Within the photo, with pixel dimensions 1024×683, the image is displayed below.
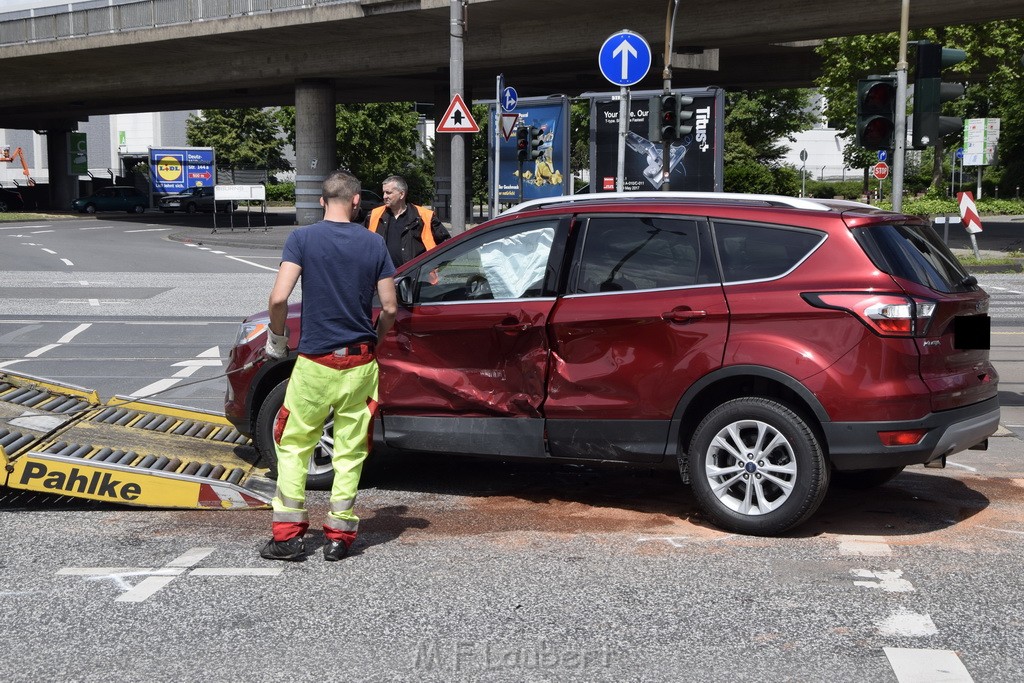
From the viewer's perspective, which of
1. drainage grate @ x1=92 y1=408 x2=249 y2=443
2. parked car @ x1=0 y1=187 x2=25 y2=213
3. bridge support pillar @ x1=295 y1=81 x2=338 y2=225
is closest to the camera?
drainage grate @ x1=92 y1=408 x2=249 y2=443

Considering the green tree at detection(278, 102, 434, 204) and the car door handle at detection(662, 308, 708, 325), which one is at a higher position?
the green tree at detection(278, 102, 434, 204)

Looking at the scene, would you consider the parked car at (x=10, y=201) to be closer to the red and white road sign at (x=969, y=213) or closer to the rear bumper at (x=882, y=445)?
the red and white road sign at (x=969, y=213)

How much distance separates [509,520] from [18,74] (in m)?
48.4

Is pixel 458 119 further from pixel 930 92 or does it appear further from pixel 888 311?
pixel 888 311

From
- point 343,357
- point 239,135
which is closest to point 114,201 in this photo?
point 239,135

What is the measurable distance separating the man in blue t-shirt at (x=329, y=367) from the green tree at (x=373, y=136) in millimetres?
62463

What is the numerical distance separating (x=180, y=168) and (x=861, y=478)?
5822 centimetres

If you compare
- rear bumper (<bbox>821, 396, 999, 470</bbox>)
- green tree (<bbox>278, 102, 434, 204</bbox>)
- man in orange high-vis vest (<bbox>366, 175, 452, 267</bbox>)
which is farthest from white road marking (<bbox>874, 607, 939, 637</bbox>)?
green tree (<bbox>278, 102, 434, 204</bbox>)

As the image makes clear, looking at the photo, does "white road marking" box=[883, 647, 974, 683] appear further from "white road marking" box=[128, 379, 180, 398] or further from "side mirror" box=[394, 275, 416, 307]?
"white road marking" box=[128, 379, 180, 398]

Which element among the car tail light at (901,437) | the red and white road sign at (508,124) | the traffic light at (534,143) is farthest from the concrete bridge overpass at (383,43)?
the car tail light at (901,437)

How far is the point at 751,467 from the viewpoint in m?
5.62

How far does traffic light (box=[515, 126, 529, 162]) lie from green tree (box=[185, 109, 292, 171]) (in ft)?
179

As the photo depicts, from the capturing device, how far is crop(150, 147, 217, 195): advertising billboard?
197ft

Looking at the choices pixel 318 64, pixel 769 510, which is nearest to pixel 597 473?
pixel 769 510
